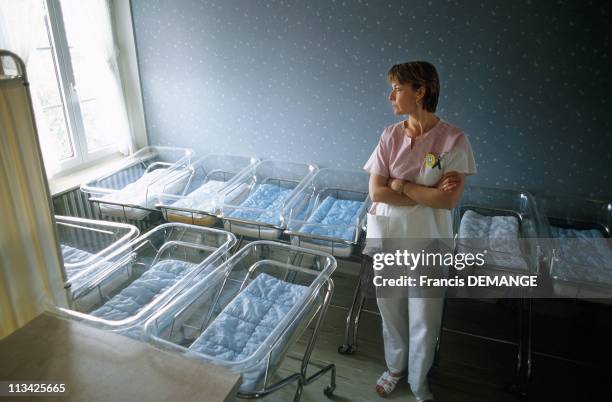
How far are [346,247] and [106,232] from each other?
1.32 meters

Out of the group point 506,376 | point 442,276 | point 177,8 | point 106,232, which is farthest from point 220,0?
point 506,376

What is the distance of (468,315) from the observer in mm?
2639

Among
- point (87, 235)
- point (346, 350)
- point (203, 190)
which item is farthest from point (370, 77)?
point (87, 235)

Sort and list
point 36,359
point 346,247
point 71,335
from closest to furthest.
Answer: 1. point 36,359
2. point 71,335
3. point 346,247

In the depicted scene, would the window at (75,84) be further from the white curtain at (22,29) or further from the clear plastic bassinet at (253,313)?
the clear plastic bassinet at (253,313)

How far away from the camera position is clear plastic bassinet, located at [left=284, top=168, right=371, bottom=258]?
7.74 feet

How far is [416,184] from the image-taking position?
1.78 m

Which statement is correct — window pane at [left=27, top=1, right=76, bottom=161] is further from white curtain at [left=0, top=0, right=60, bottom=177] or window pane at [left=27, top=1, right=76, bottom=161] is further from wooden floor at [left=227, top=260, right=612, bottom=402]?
wooden floor at [left=227, top=260, right=612, bottom=402]

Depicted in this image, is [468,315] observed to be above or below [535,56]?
below

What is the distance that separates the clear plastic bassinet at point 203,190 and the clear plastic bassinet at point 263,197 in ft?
0.24

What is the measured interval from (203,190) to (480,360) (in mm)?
1998

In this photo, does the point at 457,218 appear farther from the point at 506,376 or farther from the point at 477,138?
the point at 506,376

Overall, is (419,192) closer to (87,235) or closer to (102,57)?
(87,235)

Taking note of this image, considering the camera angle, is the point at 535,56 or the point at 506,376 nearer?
the point at 506,376
